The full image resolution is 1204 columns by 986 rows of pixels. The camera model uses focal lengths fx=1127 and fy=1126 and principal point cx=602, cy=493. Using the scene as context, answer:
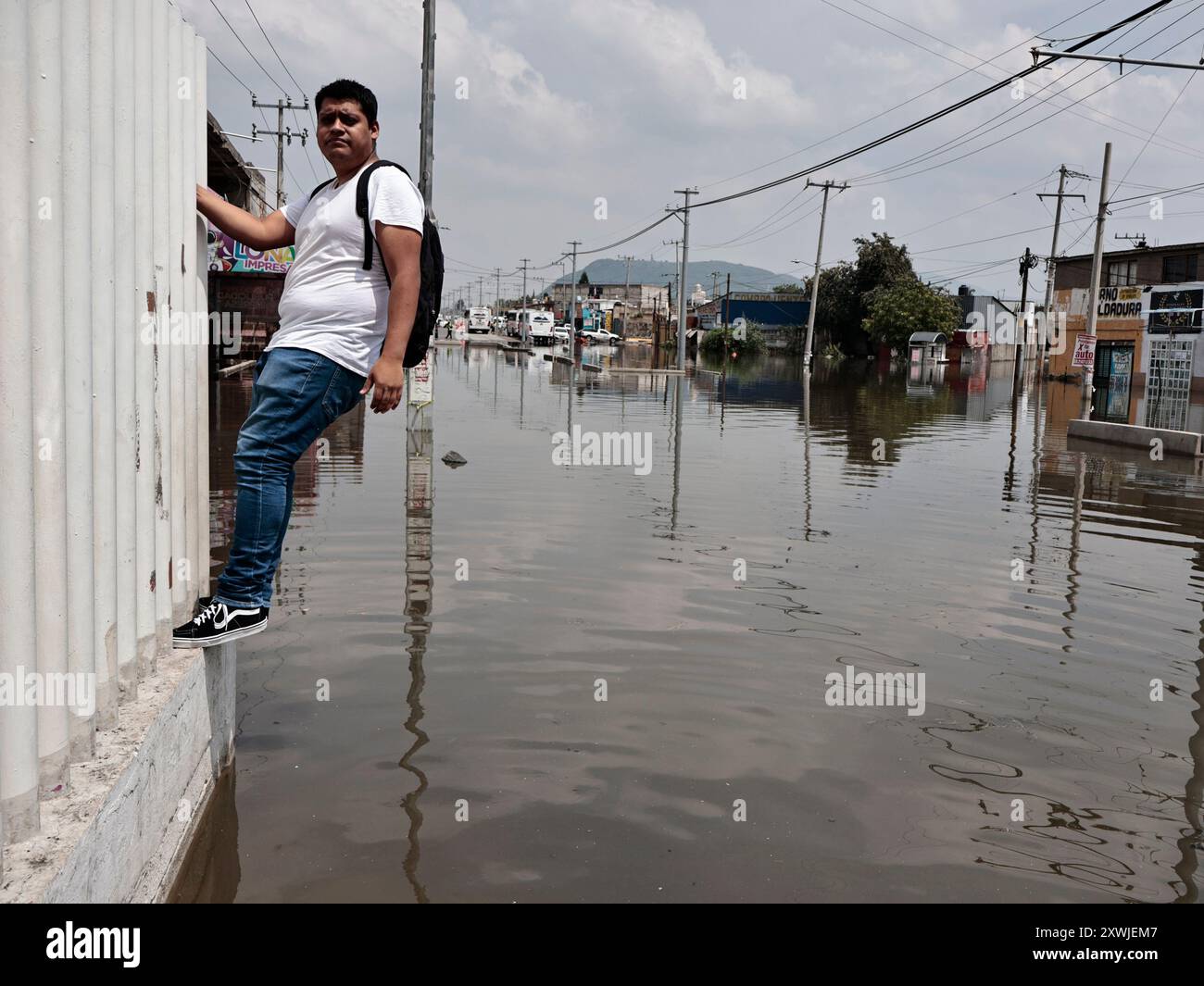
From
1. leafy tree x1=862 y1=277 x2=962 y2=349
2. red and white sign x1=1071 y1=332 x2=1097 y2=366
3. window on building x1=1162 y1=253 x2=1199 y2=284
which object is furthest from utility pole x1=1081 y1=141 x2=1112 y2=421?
leafy tree x1=862 y1=277 x2=962 y2=349

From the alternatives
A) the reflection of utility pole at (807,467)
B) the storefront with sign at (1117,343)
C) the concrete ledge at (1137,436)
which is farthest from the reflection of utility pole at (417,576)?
the storefront with sign at (1117,343)

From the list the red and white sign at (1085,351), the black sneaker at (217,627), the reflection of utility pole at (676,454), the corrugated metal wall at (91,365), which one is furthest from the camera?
the red and white sign at (1085,351)

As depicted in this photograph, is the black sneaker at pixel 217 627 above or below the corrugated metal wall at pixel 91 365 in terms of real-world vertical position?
below

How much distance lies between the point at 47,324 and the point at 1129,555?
8.70 meters

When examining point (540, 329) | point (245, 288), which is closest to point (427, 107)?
→ point (245, 288)

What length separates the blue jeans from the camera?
11.7 ft

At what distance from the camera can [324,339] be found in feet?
11.9

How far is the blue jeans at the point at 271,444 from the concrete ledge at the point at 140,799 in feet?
1.21

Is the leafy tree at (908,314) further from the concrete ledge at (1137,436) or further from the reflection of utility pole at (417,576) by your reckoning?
the reflection of utility pole at (417,576)

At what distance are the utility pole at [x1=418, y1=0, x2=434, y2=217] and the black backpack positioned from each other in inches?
474

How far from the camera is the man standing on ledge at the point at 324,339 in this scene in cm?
358

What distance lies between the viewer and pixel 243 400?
19953mm
